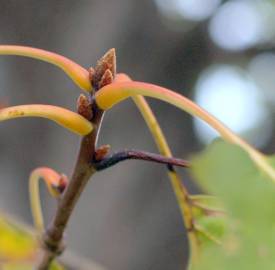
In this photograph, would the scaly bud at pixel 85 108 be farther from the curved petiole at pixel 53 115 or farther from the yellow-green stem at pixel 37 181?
the yellow-green stem at pixel 37 181

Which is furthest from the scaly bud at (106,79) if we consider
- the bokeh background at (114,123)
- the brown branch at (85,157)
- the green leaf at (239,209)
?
the bokeh background at (114,123)

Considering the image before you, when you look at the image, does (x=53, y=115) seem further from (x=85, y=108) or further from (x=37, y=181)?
(x=37, y=181)

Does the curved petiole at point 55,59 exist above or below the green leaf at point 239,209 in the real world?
above

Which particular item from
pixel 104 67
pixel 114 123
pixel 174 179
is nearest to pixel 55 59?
pixel 104 67

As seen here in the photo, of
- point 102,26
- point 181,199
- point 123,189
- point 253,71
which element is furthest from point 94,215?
point 181,199

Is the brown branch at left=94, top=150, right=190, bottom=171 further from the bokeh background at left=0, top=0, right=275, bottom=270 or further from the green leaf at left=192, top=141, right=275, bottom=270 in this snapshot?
the bokeh background at left=0, top=0, right=275, bottom=270

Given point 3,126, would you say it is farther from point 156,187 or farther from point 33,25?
point 156,187
